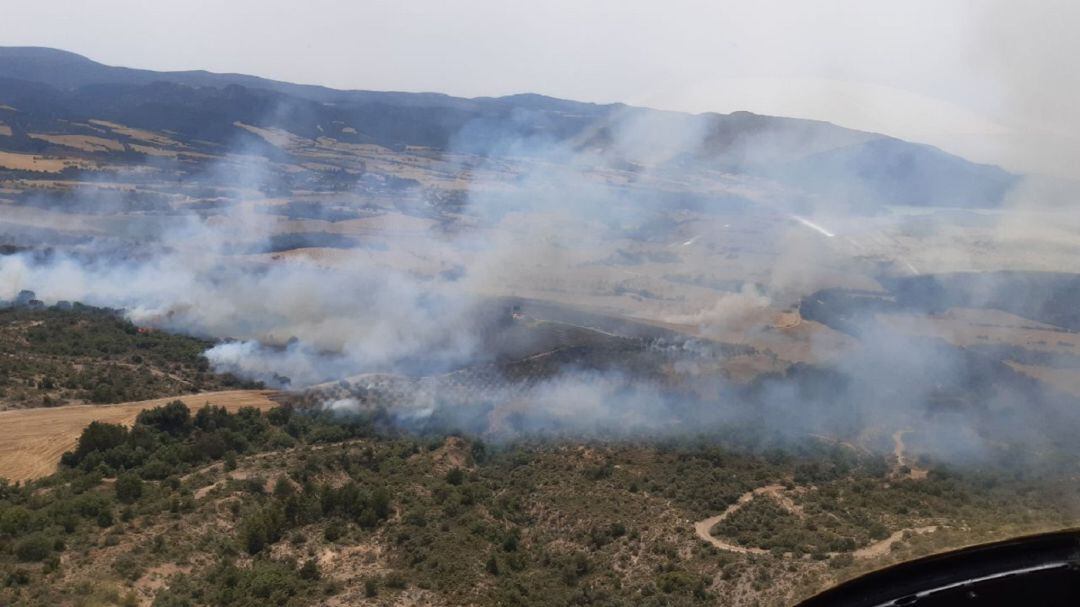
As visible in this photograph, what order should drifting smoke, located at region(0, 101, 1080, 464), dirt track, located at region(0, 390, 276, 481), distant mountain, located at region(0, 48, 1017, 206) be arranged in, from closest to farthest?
1. dirt track, located at region(0, 390, 276, 481)
2. drifting smoke, located at region(0, 101, 1080, 464)
3. distant mountain, located at region(0, 48, 1017, 206)

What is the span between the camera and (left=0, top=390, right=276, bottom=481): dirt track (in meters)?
27.3

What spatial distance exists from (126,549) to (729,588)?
1583 cm

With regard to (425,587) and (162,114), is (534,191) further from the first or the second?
(162,114)

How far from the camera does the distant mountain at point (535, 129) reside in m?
86.2

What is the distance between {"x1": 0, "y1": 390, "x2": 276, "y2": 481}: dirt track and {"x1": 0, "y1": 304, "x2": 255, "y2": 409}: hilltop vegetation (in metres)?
1.25

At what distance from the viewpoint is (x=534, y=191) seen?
315ft

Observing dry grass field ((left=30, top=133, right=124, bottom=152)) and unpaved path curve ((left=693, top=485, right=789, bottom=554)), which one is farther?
dry grass field ((left=30, top=133, right=124, bottom=152))

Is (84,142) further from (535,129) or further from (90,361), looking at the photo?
(90,361)

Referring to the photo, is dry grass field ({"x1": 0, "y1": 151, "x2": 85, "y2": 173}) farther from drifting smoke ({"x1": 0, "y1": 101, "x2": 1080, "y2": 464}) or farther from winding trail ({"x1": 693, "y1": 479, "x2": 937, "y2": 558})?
winding trail ({"x1": 693, "y1": 479, "x2": 937, "y2": 558})

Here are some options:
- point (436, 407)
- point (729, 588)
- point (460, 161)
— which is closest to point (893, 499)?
point (729, 588)

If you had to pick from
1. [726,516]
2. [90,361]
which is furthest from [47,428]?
[726,516]

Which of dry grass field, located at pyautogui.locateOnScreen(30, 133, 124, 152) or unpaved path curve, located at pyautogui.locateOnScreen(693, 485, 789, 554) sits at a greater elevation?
dry grass field, located at pyautogui.locateOnScreen(30, 133, 124, 152)

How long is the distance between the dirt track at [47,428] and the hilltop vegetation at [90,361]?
1246mm

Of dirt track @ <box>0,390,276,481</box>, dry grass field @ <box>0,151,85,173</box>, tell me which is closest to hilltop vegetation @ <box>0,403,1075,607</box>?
dirt track @ <box>0,390,276,481</box>
